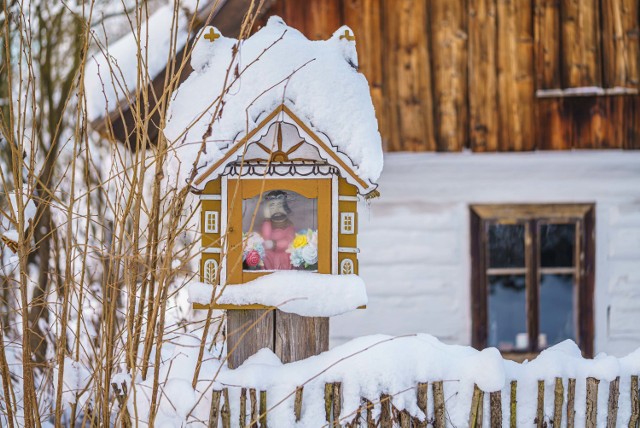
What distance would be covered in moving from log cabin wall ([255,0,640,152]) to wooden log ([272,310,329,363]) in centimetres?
282

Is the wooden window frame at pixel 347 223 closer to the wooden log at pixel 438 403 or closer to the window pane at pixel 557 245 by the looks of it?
the wooden log at pixel 438 403

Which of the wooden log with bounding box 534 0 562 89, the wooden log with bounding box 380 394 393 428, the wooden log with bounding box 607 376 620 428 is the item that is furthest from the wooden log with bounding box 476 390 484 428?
the wooden log with bounding box 534 0 562 89

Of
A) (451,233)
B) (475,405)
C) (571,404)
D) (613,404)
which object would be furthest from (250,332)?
(451,233)

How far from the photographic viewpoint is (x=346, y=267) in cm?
336

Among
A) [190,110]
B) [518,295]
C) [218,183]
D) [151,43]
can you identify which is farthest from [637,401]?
[151,43]

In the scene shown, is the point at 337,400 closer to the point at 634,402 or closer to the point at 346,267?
the point at 346,267

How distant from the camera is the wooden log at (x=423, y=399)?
10.7 feet

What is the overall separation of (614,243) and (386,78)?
230 cm

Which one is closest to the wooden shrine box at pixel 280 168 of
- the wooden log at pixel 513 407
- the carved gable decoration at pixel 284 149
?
the carved gable decoration at pixel 284 149

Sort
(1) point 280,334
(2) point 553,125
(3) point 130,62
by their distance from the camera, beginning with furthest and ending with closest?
(2) point 553,125, (3) point 130,62, (1) point 280,334

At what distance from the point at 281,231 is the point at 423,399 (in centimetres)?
96

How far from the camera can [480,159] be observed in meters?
5.98

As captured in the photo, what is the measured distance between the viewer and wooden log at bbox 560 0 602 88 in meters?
5.96

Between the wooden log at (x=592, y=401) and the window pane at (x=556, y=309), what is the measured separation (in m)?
2.96
